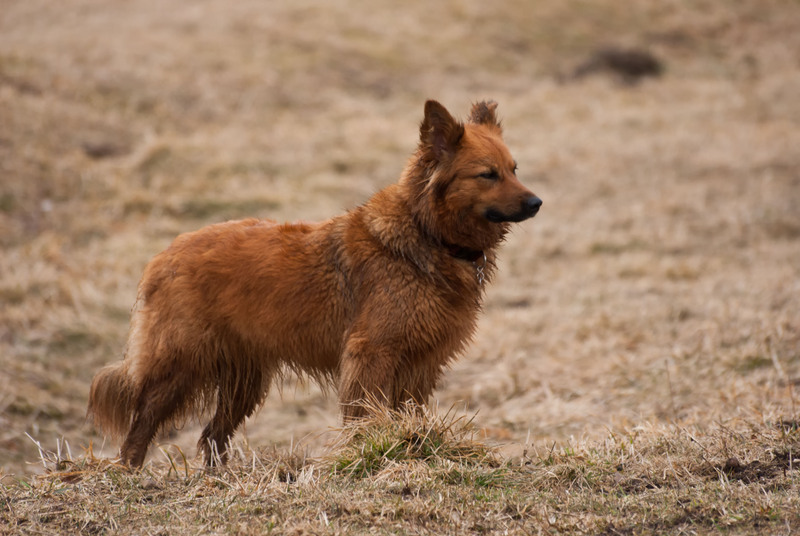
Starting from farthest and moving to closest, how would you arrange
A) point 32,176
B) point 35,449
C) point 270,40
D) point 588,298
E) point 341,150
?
point 270,40, point 341,150, point 32,176, point 588,298, point 35,449

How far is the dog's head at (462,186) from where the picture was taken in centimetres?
494

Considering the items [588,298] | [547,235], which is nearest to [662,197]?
[547,235]

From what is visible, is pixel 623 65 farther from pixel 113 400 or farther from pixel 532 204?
pixel 113 400

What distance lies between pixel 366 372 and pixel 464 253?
997 millimetres

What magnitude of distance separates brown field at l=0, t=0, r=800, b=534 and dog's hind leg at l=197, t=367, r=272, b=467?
154mm

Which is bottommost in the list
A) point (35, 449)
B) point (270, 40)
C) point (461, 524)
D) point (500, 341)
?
point (35, 449)

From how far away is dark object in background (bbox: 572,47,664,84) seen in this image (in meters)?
21.7

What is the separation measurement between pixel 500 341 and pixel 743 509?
556cm

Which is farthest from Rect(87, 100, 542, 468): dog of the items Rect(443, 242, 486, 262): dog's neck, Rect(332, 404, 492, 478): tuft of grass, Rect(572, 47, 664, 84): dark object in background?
Rect(572, 47, 664, 84): dark object in background

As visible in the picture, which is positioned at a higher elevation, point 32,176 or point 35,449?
point 32,176

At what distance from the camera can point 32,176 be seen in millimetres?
12992

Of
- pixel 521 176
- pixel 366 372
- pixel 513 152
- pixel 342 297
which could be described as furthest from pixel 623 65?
pixel 366 372

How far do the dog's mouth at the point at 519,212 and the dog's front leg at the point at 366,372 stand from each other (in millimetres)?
1021

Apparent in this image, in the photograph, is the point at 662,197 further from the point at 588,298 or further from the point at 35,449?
the point at 35,449
